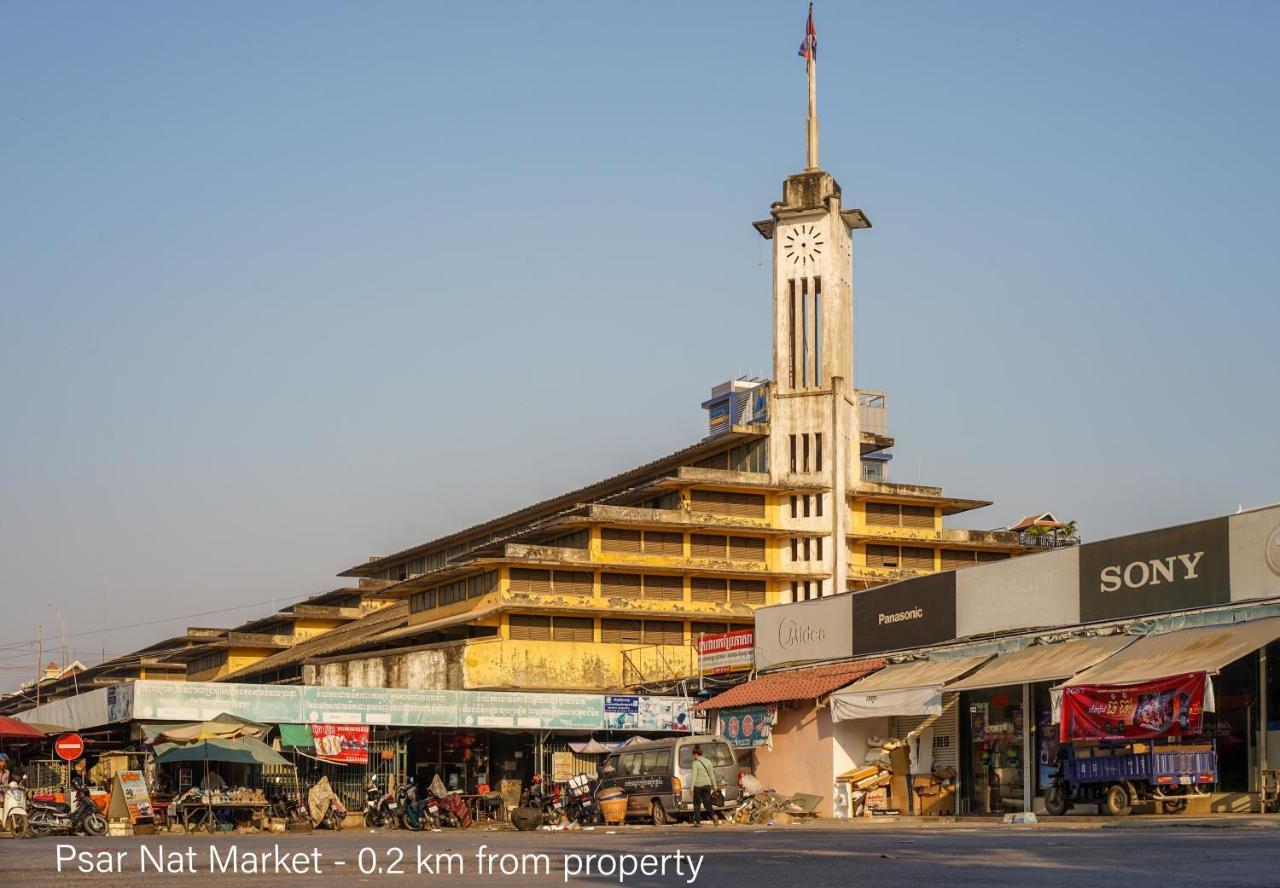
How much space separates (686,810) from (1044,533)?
43098mm

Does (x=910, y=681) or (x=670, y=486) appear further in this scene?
(x=670, y=486)

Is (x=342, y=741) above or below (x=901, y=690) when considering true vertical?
below

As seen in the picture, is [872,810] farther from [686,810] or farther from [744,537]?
[744,537]

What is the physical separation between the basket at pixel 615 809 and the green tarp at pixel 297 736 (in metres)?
9.86

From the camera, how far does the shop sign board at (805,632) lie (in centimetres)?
3878

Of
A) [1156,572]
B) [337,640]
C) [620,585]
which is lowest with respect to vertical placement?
[337,640]

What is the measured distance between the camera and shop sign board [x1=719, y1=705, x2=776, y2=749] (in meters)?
38.8

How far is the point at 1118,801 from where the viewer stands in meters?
28.2

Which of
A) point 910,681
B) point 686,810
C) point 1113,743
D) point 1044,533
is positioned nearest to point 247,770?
point 686,810

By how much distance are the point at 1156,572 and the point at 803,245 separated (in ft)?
131

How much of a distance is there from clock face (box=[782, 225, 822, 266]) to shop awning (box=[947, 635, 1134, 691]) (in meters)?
37.1

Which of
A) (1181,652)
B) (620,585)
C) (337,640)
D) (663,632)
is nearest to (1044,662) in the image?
(1181,652)

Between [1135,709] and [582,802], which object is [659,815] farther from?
[1135,709]

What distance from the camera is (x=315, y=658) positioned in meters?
67.6
